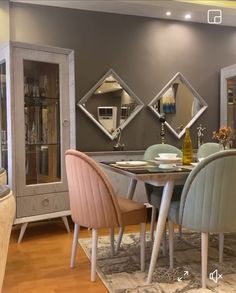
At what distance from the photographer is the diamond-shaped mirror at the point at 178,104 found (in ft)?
13.6

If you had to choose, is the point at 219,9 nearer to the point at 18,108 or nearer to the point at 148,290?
Answer: the point at 18,108

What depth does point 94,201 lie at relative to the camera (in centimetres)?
222

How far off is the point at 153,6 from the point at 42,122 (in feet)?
5.87

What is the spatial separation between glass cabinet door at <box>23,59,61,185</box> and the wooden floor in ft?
1.87

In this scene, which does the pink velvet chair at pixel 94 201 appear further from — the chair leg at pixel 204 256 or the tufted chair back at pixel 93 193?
the chair leg at pixel 204 256

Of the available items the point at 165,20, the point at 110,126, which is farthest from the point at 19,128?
the point at 165,20

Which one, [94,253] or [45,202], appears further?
[45,202]

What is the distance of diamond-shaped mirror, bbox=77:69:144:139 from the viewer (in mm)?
3871

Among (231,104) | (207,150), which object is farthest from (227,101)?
(207,150)

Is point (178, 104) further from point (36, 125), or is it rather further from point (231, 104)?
point (36, 125)

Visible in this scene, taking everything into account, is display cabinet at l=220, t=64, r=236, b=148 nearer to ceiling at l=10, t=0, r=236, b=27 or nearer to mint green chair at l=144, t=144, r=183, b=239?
ceiling at l=10, t=0, r=236, b=27

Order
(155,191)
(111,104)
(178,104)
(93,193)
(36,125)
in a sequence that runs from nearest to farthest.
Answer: (93,193) < (155,191) < (36,125) < (111,104) < (178,104)

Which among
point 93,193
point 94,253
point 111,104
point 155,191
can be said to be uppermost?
point 111,104

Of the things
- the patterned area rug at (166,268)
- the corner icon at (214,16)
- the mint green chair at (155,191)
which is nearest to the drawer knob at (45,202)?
the patterned area rug at (166,268)
